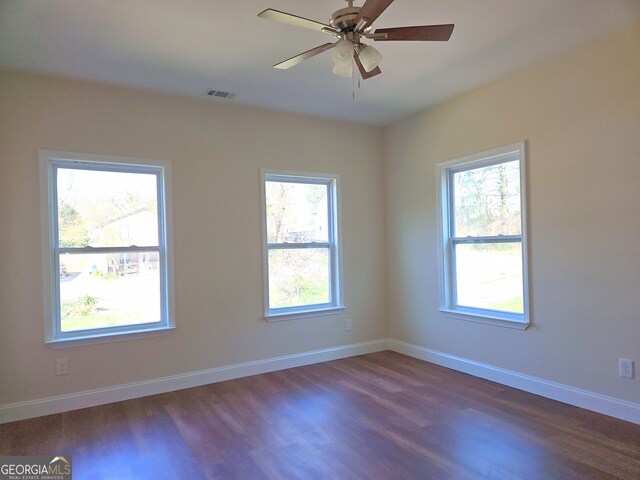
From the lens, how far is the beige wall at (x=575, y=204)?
2.85 meters

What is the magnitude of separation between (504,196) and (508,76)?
1.07 m

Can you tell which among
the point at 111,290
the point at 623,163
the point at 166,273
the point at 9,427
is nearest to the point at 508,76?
the point at 623,163

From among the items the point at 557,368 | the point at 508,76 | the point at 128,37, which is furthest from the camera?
the point at 508,76

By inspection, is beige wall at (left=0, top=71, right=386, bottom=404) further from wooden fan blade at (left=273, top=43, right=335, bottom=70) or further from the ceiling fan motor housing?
the ceiling fan motor housing

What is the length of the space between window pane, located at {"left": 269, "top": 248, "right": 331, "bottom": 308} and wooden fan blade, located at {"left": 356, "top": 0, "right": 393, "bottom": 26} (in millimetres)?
2749

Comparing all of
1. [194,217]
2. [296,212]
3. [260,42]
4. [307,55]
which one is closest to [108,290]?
[194,217]

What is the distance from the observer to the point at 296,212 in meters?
4.52

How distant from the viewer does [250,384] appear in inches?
151

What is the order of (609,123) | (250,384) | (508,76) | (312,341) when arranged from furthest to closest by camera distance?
(312,341)
(250,384)
(508,76)
(609,123)

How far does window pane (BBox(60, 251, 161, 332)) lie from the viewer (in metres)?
3.40

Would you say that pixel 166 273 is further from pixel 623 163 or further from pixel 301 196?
pixel 623 163

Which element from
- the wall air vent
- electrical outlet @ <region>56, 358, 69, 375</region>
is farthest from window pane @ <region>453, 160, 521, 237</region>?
electrical outlet @ <region>56, 358, 69, 375</region>

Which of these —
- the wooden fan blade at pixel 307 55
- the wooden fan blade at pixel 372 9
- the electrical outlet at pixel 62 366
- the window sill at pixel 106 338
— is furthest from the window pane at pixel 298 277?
the wooden fan blade at pixel 372 9

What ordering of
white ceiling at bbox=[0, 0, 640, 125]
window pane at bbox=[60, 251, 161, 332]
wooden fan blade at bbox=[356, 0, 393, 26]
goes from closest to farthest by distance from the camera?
wooden fan blade at bbox=[356, 0, 393, 26] → white ceiling at bbox=[0, 0, 640, 125] → window pane at bbox=[60, 251, 161, 332]
